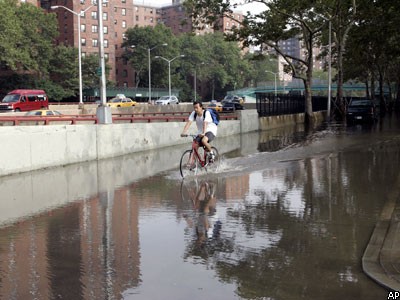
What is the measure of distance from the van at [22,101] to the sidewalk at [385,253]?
39.5 m

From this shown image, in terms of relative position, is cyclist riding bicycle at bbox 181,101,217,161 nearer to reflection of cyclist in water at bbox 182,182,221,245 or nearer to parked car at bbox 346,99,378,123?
reflection of cyclist in water at bbox 182,182,221,245

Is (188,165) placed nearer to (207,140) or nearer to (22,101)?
(207,140)

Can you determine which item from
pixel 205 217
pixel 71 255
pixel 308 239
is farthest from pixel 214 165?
pixel 71 255

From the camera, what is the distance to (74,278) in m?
5.49

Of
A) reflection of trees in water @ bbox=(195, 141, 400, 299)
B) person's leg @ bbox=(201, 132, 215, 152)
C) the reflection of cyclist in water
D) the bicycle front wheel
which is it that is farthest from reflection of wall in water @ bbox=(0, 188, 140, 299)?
person's leg @ bbox=(201, 132, 215, 152)

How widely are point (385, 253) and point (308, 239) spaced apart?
1.16 metres

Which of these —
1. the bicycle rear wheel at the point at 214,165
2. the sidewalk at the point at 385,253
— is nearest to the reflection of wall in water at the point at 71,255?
the sidewalk at the point at 385,253

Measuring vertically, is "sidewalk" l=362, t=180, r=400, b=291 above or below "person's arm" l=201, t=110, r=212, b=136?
below

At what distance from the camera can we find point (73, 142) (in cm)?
1536

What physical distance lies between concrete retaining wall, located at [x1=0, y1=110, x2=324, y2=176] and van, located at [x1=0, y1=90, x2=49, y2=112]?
25365 millimetres

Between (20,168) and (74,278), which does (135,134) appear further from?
(74,278)

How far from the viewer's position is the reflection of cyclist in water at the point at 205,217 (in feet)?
23.9

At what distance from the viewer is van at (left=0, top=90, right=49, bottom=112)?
141 ft

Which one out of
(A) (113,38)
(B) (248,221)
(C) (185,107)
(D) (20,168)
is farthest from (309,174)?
(A) (113,38)
